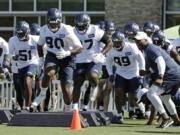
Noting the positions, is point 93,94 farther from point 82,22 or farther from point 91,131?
point 91,131

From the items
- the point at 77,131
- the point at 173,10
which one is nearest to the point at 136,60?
the point at 77,131

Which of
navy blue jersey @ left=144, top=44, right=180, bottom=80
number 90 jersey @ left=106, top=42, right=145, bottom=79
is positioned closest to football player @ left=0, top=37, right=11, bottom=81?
number 90 jersey @ left=106, top=42, right=145, bottom=79

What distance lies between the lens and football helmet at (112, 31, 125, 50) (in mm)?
14031

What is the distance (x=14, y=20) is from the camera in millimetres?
25531

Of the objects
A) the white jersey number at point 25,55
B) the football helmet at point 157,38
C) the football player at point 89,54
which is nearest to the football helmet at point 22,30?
the white jersey number at point 25,55

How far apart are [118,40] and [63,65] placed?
4.97ft

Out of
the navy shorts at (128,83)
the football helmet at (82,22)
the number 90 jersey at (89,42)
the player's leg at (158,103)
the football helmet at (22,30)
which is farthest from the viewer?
the navy shorts at (128,83)

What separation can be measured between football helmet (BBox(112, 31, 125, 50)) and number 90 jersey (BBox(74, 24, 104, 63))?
26 cm

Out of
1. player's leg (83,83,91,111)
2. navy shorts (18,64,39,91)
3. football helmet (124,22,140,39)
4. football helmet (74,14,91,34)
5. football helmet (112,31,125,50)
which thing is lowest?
player's leg (83,83,91,111)

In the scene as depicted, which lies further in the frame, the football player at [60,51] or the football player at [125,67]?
the football player at [125,67]

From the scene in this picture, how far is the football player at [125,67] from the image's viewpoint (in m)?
14.3

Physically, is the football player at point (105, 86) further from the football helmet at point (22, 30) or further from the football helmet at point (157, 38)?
the football helmet at point (157, 38)

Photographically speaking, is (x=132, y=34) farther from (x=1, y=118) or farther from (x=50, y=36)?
(x=1, y=118)

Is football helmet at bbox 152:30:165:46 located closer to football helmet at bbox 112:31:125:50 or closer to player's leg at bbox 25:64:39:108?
football helmet at bbox 112:31:125:50
